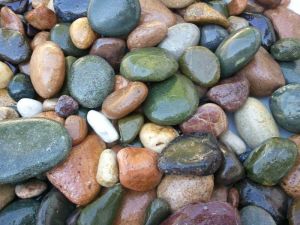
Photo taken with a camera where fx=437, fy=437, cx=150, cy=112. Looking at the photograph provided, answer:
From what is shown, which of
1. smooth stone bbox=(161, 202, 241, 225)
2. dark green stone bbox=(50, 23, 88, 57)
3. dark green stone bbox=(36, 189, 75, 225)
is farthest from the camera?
dark green stone bbox=(50, 23, 88, 57)

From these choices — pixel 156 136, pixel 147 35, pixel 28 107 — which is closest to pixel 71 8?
pixel 147 35

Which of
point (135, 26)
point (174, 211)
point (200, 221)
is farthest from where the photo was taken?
point (135, 26)

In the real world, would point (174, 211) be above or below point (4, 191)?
above

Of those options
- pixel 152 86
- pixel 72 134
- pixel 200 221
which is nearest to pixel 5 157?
pixel 72 134

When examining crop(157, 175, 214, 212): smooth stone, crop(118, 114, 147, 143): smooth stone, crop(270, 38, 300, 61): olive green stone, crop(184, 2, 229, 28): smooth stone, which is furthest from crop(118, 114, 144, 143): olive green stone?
crop(270, 38, 300, 61): olive green stone

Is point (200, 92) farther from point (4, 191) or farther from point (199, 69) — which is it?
point (4, 191)

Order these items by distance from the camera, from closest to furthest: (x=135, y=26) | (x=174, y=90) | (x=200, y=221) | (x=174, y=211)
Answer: (x=200, y=221), (x=174, y=211), (x=174, y=90), (x=135, y=26)

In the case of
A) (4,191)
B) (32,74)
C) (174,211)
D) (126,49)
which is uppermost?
(126,49)

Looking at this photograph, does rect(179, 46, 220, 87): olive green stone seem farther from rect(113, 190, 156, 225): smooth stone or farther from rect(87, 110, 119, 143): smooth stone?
rect(113, 190, 156, 225): smooth stone
